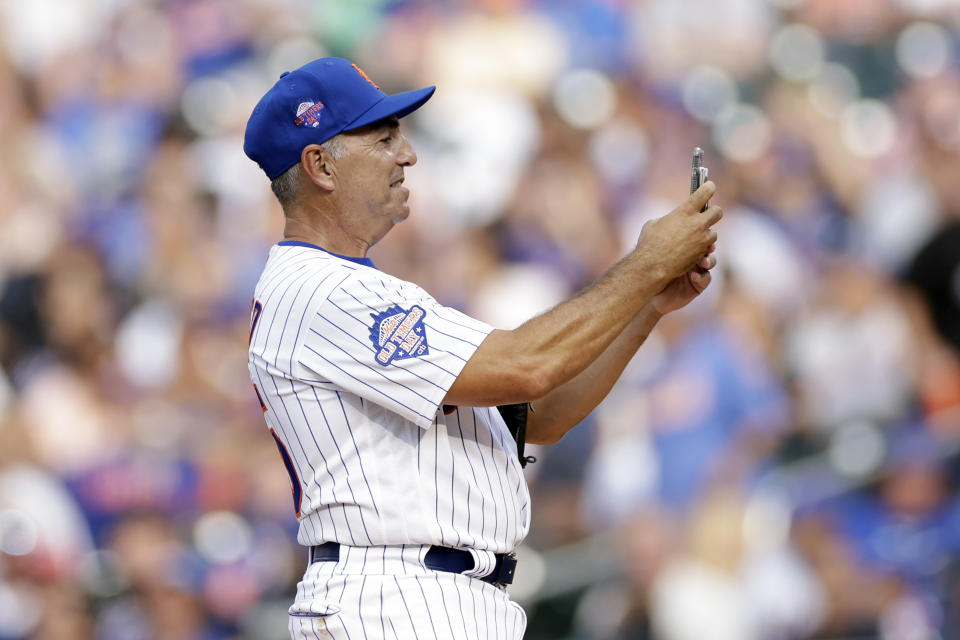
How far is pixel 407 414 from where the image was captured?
7.36 ft

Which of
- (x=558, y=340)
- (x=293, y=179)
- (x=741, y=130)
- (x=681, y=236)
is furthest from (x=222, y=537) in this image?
(x=681, y=236)

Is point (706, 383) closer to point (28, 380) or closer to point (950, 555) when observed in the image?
point (950, 555)

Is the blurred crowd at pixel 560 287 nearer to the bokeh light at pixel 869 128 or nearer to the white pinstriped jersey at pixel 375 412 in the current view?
the bokeh light at pixel 869 128

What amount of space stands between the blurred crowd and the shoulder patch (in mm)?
3451

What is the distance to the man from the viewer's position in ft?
7.40

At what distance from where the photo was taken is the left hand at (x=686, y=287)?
2.53 m

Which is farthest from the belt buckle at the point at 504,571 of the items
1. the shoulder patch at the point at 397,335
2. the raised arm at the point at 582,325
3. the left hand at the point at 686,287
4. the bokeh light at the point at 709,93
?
the bokeh light at the point at 709,93

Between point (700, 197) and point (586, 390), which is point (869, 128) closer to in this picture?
point (586, 390)

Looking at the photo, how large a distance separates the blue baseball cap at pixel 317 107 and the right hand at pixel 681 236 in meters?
0.59

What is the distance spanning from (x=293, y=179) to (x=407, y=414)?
674mm

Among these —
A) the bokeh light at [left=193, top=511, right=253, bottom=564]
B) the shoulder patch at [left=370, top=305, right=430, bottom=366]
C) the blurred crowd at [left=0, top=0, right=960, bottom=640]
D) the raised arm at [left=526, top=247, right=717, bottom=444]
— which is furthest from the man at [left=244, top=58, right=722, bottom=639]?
the bokeh light at [left=193, top=511, right=253, bottom=564]

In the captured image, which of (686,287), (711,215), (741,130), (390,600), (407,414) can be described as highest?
(741,130)

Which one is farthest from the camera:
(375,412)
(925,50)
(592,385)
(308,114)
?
(925,50)

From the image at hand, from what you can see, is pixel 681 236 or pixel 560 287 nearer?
pixel 681 236
